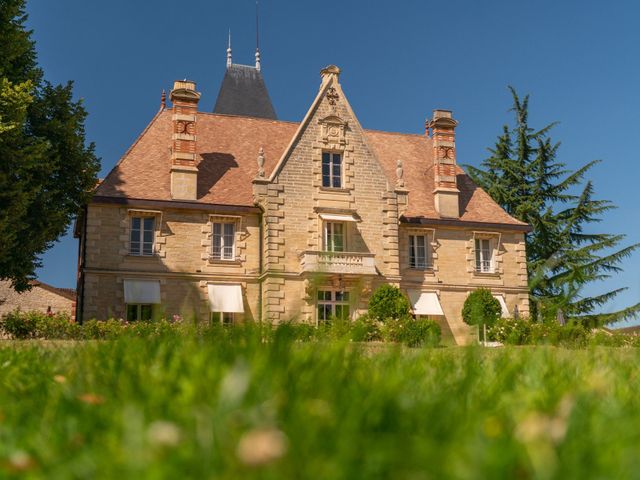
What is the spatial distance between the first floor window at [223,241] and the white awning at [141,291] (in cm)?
297

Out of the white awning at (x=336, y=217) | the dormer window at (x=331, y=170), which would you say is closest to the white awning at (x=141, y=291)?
the white awning at (x=336, y=217)

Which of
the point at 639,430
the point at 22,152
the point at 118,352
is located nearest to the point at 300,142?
the point at 22,152

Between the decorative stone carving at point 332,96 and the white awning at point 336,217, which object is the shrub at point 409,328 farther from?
the decorative stone carving at point 332,96

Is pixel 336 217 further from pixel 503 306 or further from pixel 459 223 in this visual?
pixel 503 306

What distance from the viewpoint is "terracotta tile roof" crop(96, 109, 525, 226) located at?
3120 centimetres

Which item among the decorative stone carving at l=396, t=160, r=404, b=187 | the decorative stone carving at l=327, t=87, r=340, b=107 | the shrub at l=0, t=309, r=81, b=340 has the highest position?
the decorative stone carving at l=327, t=87, r=340, b=107

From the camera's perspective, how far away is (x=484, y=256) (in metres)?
34.8

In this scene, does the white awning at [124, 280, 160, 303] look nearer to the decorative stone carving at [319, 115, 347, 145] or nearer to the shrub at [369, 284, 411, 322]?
the shrub at [369, 284, 411, 322]

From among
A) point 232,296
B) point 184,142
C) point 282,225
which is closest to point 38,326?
point 232,296

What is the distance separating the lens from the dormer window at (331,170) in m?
32.0

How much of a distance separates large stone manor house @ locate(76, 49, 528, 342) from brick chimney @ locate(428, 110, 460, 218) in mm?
54

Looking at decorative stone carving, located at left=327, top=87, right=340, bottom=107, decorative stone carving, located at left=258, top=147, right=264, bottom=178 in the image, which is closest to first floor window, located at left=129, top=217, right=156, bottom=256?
decorative stone carving, located at left=258, top=147, right=264, bottom=178

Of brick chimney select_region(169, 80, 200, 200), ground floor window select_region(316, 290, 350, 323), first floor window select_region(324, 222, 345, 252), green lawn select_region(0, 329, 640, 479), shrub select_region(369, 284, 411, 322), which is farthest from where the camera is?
first floor window select_region(324, 222, 345, 252)

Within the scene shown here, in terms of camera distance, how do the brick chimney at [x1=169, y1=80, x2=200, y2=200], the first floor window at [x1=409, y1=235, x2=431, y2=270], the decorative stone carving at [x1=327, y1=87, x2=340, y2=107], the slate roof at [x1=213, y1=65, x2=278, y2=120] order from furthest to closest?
the slate roof at [x1=213, y1=65, x2=278, y2=120] < the first floor window at [x1=409, y1=235, x2=431, y2=270] < the decorative stone carving at [x1=327, y1=87, x2=340, y2=107] < the brick chimney at [x1=169, y1=80, x2=200, y2=200]
